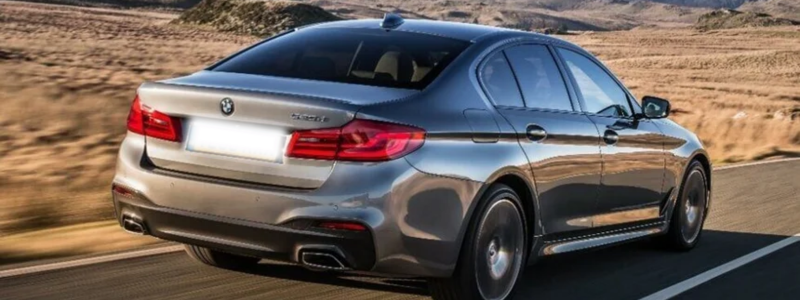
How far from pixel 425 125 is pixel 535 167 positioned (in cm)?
99

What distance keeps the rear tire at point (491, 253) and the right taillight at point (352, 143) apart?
701 mm

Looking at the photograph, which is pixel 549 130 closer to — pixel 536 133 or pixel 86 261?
pixel 536 133

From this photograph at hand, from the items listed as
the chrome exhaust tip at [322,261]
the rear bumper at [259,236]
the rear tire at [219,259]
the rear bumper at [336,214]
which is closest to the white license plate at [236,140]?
the rear bumper at [336,214]

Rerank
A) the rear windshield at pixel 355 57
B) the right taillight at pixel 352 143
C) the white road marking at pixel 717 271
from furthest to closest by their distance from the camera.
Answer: the white road marking at pixel 717 271 → the rear windshield at pixel 355 57 → the right taillight at pixel 352 143

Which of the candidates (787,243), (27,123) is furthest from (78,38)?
(787,243)

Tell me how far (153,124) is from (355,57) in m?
1.10

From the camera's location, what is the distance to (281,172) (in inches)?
211

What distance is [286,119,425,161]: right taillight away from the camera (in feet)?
17.3

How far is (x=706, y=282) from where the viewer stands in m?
7.67

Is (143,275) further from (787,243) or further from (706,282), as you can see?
(787,243)

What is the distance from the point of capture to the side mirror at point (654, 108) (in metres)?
7.98

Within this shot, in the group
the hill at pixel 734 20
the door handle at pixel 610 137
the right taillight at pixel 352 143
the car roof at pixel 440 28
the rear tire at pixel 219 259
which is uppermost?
the car roof at pixel 440 28

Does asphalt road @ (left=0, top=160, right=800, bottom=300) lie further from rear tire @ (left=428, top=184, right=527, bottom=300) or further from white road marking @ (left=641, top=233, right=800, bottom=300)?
rear tire @ (left=428, top=184, right=527, bottom=300)

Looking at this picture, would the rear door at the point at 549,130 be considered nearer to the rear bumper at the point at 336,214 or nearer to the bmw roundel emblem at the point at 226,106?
the rear bumper at the point at 336,214
